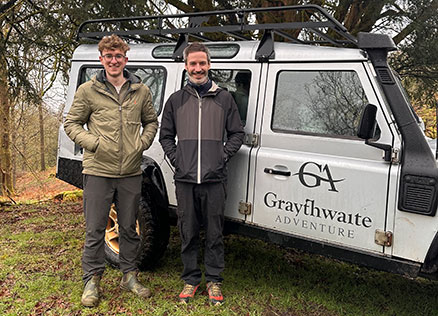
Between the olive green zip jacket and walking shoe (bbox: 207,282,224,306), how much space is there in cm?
115

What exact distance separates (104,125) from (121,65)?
1.63 feet

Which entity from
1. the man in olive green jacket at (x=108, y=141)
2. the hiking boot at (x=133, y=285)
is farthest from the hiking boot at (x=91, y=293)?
the hiking boot at (x=133, y=285)

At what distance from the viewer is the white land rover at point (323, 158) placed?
2828mm

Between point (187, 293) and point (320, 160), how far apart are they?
1.53 m

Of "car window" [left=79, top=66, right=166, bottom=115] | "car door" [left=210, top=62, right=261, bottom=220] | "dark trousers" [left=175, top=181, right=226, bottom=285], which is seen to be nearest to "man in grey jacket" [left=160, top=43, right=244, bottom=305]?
"dark trousers" [left=175, top=181, right=226, bottom=285]

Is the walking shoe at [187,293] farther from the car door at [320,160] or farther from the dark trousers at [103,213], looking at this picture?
the car door at [320,160]

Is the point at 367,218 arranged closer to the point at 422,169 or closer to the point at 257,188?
the point at 422,169

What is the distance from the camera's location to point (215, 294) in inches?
136

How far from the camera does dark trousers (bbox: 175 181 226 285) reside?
10.8 ft

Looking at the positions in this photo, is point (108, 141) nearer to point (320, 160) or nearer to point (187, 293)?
point (187, 293)

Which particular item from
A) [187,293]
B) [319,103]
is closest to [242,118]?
[319,103]

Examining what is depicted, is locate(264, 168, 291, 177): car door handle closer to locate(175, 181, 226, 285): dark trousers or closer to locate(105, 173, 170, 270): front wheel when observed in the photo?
locate(175, 181, 226, 285): dark trousers

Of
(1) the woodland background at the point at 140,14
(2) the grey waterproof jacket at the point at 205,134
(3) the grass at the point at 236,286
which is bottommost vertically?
(3) the grass at the point at 236,286

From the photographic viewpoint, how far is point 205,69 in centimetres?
329
